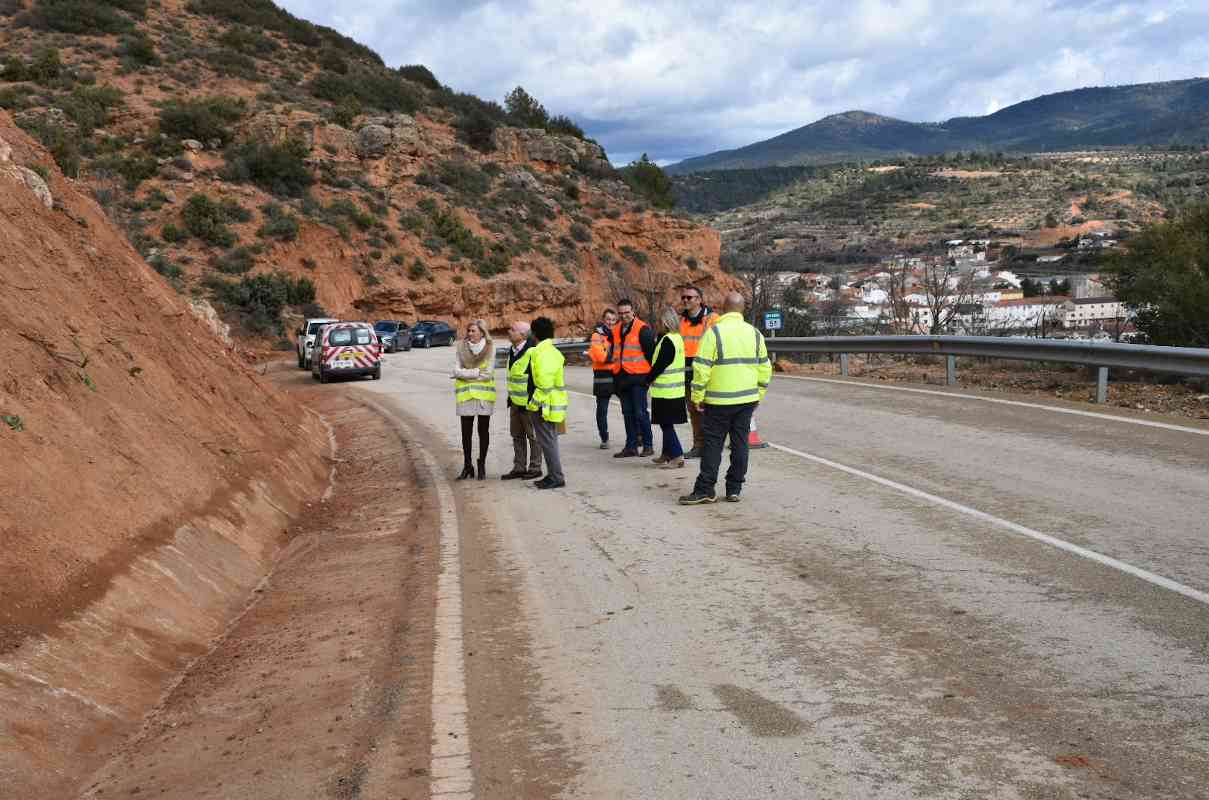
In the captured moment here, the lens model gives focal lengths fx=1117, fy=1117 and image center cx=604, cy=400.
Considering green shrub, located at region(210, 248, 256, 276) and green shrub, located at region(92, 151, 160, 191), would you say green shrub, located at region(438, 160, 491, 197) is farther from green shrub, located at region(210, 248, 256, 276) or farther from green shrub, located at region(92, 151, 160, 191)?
green shrub, located at region(210, 248, 256, 276)

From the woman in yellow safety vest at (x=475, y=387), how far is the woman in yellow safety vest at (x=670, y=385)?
1.77 metres

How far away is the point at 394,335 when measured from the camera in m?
46.5

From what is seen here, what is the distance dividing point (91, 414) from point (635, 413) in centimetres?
606

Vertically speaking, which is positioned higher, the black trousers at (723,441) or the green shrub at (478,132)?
the green shrub at (478,132)

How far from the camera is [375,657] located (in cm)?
589

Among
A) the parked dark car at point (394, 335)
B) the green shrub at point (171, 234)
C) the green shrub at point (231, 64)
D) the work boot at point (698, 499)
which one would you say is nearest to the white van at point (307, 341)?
the parked dark car at point (394, 335)

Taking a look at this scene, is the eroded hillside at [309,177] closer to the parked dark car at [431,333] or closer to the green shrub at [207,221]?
the green shrub at [207,221]

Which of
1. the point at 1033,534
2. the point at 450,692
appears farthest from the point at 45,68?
the point at 450,692

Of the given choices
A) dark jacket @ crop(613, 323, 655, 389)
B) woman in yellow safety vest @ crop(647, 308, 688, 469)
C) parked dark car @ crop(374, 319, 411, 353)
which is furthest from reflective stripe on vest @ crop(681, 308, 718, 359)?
parked dark car @ crop(374, 319, 411, 353)

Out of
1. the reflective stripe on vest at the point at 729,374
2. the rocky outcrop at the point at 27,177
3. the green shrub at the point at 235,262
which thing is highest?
the green shrub at the point at 235,262

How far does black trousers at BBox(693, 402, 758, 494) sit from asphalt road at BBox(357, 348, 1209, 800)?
1.14 ft

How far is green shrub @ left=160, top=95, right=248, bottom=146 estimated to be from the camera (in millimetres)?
54344

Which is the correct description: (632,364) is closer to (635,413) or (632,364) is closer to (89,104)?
(635,413)

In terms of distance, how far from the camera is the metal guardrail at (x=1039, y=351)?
13953 millimetres
